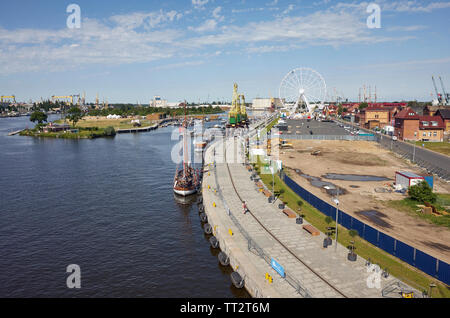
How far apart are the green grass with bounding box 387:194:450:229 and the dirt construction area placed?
3.17ft

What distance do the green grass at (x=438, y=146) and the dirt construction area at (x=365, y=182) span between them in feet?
36.8

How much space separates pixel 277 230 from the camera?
33125 millimetres

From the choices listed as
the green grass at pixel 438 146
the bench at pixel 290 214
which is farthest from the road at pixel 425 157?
the bench at pixel 290 214

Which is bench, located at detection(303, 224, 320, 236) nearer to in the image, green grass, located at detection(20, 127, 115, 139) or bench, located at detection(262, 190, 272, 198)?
bench, located at detection(262, 190, 272, 198)

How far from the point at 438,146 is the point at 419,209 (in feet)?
186

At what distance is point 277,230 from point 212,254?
7203mm

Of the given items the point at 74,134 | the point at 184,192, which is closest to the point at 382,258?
the point at 184,192

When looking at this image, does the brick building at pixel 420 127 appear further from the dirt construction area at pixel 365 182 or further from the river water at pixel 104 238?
the river water at pixel 104 238

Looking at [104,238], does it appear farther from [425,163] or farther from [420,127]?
[420,127]

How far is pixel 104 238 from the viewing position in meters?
38.2

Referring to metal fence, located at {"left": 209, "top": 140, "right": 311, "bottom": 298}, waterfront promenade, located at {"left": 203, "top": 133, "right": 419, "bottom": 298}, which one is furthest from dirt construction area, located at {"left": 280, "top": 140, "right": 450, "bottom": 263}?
metal fence, located at {"left": 209, "top": 140, "right": 311, "bottom": 298}

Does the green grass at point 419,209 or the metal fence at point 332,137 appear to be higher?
the metal fence at point 332,137

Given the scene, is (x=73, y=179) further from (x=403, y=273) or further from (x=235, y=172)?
(x=403, y=273)

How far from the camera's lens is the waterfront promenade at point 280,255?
2262cm
